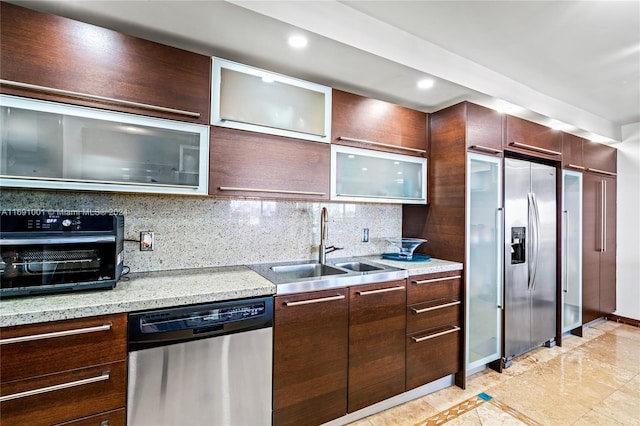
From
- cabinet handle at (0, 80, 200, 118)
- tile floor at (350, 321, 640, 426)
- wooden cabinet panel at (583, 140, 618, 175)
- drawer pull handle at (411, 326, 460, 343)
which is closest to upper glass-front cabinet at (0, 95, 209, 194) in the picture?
cabinet handle at (0, 80, 200, 118)

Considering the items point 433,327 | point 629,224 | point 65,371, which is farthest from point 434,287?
point 629,224

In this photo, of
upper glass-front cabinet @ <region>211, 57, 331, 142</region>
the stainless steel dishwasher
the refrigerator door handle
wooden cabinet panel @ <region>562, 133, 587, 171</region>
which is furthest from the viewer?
wooden cabinet panel @ <region>562, 133, 587, 171</region>

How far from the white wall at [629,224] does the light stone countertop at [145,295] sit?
4.73 m

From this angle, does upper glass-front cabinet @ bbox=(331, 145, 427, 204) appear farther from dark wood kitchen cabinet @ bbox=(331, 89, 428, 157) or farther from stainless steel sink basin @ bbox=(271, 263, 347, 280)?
stainless steel sink basin @ bbox=(271, 263, 347, 280)

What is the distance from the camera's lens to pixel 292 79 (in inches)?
79.3

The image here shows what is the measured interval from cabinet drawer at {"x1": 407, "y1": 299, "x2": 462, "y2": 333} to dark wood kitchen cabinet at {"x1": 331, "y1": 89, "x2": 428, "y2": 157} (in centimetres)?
126

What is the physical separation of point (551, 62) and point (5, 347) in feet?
12.1

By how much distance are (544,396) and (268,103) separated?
9.77 feet

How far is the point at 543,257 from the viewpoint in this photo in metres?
2.97

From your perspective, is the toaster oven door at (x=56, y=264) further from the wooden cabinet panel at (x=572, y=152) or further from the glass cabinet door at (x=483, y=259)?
the wooden cabinet panel at (x=572, y=152)

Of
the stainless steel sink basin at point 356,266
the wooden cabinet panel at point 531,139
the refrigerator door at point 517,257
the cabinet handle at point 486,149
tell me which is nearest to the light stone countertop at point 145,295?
the stainless steel sink basin at point 356,266

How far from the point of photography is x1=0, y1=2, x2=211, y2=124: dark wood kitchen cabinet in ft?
4.51

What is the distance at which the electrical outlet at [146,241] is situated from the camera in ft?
6.26

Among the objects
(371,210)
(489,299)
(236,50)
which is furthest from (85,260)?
(489,299)
